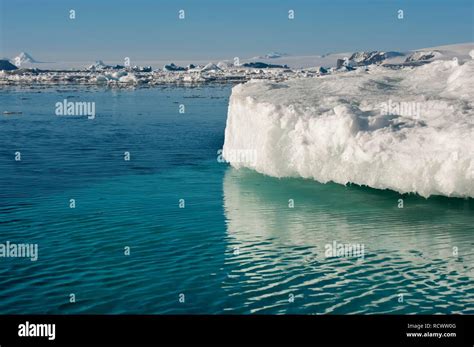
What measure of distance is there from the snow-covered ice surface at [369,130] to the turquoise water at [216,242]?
2.85 feet

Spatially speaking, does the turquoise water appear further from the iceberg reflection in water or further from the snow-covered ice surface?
the snow-covered ice surface

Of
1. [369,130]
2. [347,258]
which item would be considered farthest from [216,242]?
[369,130]

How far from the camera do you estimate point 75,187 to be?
24.5m

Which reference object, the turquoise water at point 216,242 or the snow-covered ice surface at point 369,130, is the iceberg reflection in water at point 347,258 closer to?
the turquoise water at point 216,242

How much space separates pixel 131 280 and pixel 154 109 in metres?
45.2

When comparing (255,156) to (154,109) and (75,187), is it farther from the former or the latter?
(154,109)

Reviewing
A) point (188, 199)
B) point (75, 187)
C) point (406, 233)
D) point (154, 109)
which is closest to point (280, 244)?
point (406, 233)

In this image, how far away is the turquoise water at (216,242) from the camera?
1337cm

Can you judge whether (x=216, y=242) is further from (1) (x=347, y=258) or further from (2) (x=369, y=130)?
(2) (x=369, y=130)

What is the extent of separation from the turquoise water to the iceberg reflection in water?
41mm

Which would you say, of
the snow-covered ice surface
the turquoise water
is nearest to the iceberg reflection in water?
the turquoise water

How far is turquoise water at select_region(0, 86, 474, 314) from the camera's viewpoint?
1337 centimetres
